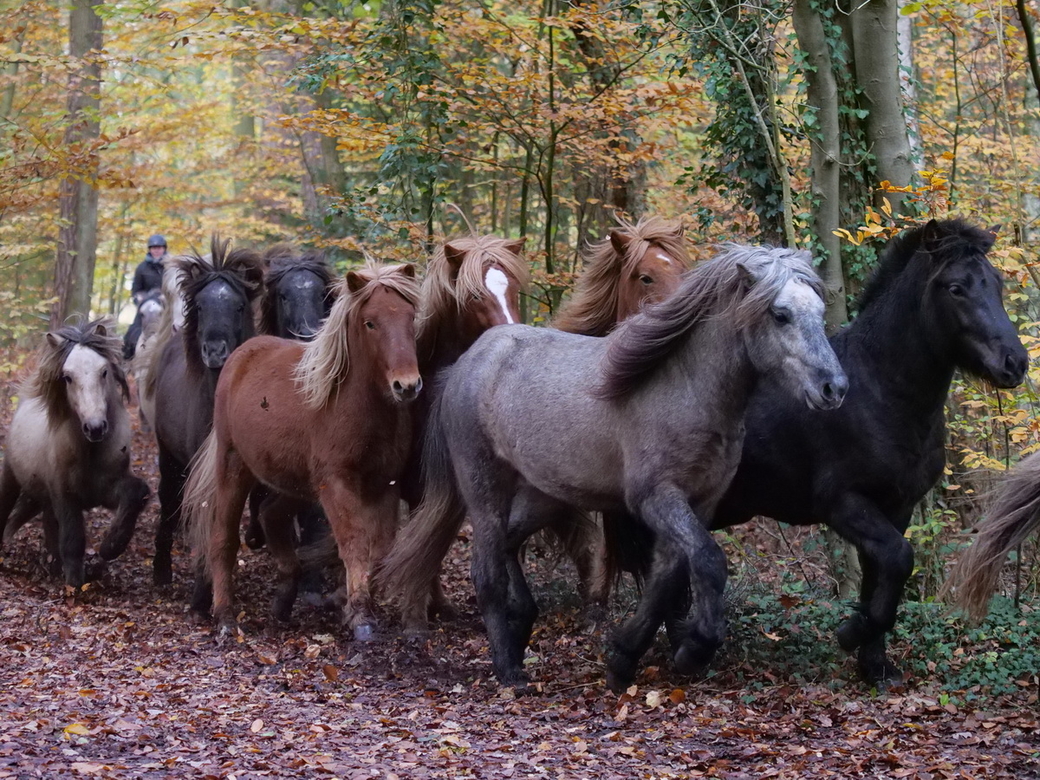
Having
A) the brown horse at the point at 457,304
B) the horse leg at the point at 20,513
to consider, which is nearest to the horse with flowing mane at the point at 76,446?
the horse leg at the point at 20,513

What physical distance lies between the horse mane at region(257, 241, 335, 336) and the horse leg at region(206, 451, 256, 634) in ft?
5.66

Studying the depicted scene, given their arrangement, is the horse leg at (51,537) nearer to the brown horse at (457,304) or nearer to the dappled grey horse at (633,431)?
the brown horse at (457,304)

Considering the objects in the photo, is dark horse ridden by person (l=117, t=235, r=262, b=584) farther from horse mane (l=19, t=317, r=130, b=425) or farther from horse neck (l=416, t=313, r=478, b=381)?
horse neck (l=416, t=313, r=478, b=381)

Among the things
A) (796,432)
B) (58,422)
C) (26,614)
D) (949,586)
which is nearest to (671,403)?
(796,432)

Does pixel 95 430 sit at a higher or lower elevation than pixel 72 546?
higher

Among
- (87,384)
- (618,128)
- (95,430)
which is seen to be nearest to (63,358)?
(87,384)

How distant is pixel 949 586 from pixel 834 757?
3.73 feet

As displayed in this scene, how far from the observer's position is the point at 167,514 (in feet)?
36.1

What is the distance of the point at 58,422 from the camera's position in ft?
35.9

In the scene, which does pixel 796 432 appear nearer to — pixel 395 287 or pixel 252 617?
pixel 395 287

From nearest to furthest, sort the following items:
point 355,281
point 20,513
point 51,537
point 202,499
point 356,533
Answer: point 356,533 → point 355,281 → point 202,499 → point 51,537 → point 20,513

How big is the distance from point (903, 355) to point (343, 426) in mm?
3700

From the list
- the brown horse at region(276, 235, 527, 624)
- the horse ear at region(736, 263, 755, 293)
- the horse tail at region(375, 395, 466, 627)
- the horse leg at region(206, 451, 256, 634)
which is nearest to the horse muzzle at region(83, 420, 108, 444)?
the horse leg at region(206, 451, 256, 634)

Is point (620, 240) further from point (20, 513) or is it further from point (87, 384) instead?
point (20, 513)
